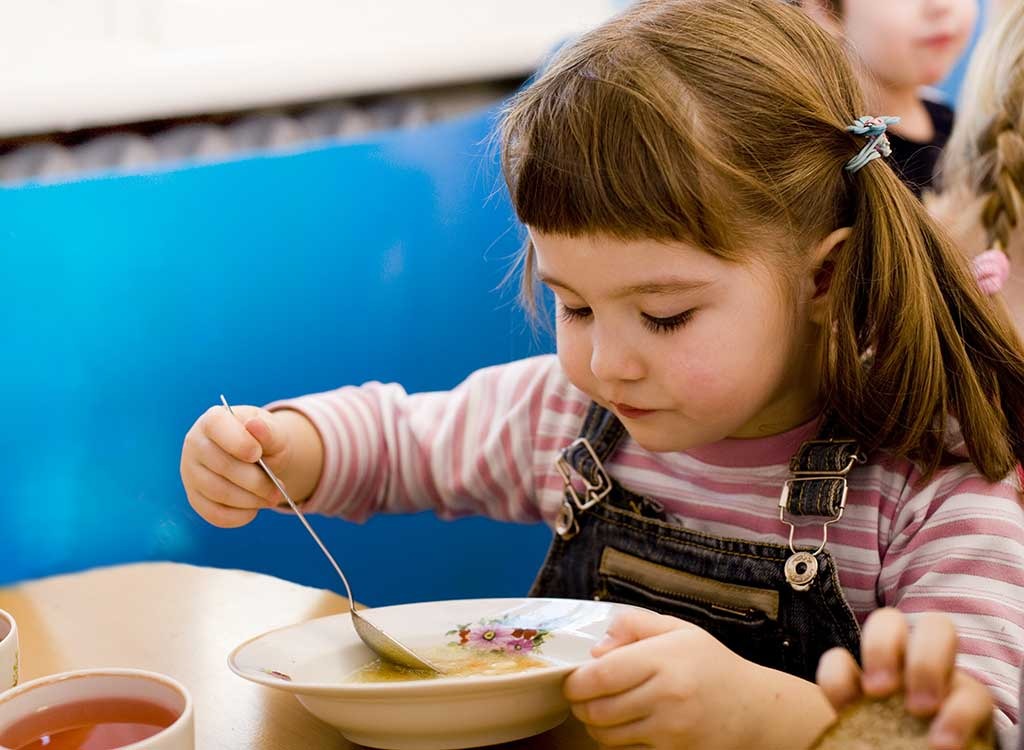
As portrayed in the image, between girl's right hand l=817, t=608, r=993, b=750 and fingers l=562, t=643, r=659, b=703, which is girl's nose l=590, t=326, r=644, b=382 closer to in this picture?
fingers l=562, t=643, r=659, b=703

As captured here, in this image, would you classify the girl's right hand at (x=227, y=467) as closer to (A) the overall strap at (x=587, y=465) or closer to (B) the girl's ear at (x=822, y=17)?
(A) the overall strap at (x=587, y=465)

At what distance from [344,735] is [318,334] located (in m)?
0.56

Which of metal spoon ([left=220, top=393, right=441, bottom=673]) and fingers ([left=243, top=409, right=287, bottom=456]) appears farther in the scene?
fingers ([left=243, top=409, right=287, bottom=456])

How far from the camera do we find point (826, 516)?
0.80 m

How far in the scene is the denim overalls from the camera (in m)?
0.78

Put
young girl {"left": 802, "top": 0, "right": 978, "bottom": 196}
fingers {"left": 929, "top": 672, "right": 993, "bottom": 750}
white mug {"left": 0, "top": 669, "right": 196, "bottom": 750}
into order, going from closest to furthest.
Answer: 1. fingers {"left": 929, "top": 672, "right": 993, "bottom": 750}
2. white mug {"left": 0, "top": 669, "right": 196, "bottom": 750}
3. young girl {"left": 802, "top": 0, "right": 978, "bottom": 196}

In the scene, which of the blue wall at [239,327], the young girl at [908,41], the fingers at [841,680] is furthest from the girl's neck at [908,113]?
the fingers at [841,680]

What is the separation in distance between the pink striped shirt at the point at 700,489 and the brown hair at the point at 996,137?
35cm

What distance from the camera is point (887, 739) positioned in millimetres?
387

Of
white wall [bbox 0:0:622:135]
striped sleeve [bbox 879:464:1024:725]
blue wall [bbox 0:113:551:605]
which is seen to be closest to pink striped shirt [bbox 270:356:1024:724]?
striped sleeve [bbox 879:464:1024:725]

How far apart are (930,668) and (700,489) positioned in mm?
523

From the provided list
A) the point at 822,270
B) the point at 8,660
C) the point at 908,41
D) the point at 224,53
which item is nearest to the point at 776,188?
the point at 822,270

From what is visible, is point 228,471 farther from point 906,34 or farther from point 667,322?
point 906,34

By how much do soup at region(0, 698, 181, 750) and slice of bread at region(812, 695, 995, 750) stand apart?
29 centimetres
